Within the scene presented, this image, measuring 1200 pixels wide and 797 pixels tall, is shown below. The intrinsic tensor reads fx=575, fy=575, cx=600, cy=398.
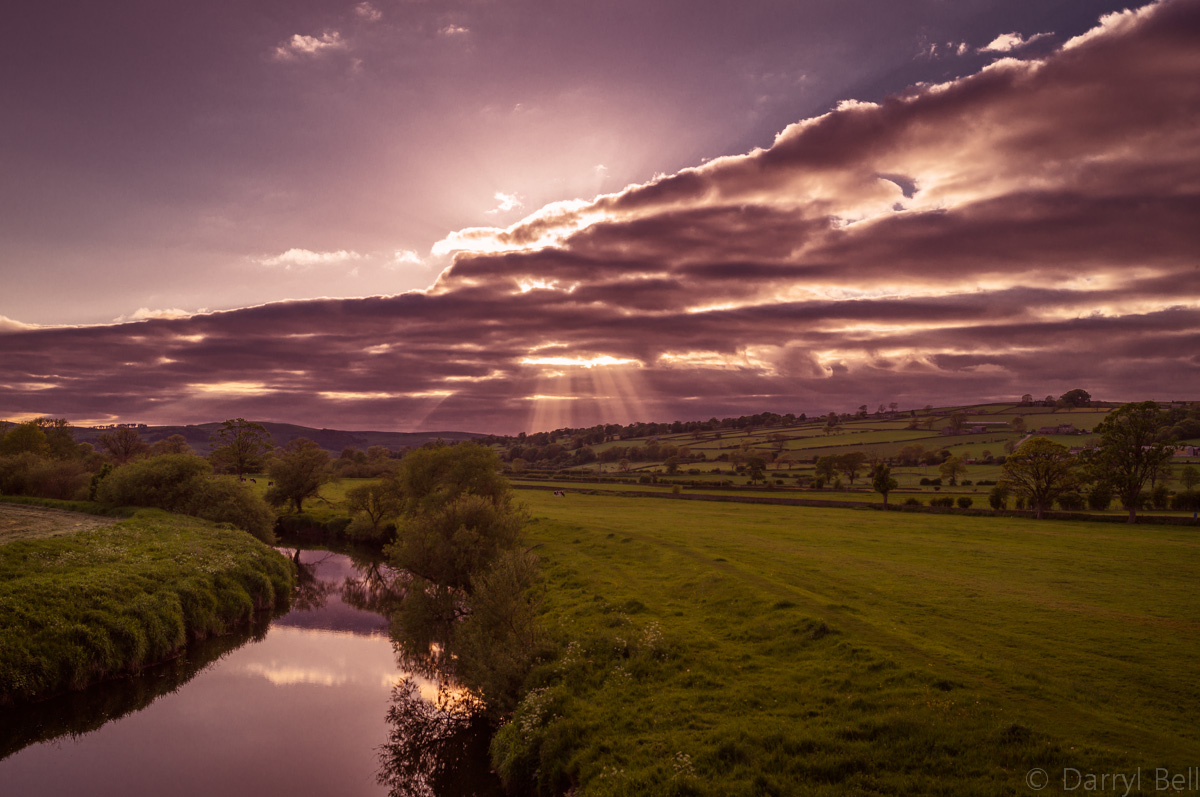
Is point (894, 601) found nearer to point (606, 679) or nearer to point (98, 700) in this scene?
point (606, 679)

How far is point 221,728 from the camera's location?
29500mm

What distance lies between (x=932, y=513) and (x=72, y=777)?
286 ft

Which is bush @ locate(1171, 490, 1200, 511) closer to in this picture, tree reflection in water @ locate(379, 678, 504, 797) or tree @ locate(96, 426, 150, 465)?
tree reflection in water @ locate(379, 678, 504, 797)

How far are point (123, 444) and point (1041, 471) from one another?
17388 centimetres

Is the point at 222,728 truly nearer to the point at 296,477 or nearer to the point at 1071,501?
the point at 296,477

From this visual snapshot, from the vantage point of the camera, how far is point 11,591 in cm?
3181

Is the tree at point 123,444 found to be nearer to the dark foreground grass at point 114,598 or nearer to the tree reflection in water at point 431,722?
the dark foreground grass at point 114,598

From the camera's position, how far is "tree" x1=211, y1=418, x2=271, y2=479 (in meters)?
128

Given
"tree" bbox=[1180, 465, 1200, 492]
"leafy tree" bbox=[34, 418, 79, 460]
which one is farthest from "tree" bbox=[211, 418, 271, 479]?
"tree" bbox=[1180, 465, 1200, 492]

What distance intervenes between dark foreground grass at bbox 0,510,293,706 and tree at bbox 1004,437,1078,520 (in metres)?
85.9

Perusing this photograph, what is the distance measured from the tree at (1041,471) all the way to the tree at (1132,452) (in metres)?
2.79

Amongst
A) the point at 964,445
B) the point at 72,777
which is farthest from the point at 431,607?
the point at 964,445

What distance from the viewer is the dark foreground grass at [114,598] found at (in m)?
29.5

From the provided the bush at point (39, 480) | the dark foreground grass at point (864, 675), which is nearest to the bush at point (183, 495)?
the bush at point (39, 480)
